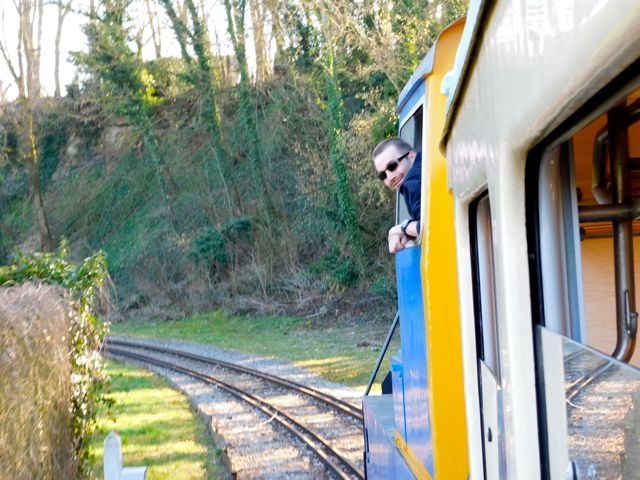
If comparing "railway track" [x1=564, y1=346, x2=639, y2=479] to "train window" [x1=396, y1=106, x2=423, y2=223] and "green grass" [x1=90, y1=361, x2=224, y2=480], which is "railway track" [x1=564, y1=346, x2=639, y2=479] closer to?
"train window" [x1=396, y1=106, x2=423, y2=223]

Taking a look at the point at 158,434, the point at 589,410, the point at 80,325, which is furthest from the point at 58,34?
the point at 589,410

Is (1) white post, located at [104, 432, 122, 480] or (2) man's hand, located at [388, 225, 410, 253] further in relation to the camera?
(1) white post, located at [104, 432, 122, 480]

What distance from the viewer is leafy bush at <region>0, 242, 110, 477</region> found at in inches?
305

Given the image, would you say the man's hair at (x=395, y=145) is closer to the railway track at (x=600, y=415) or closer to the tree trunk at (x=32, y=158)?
the railway track at (x=600, y=415)

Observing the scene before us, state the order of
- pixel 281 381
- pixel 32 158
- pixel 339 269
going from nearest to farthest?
1. pixel 281 381
2. pixel 339 269
3. pixel 32 158

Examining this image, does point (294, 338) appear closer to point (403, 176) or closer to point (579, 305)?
point (403, 176)

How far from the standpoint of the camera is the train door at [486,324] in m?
2.60

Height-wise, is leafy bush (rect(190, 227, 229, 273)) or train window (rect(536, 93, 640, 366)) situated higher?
train window (rect(536, 93, 640, 366))

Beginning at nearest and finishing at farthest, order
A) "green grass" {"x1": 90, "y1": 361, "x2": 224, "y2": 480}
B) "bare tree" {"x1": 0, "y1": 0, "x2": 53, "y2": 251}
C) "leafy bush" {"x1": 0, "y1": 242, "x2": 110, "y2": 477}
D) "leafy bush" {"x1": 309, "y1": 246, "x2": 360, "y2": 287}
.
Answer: "leafy bush" {"x1": 0, "y1": 242, "x2": 110, "y2": 477} → "green grass" {"x1": 90, "y1": 361, "x2": 224, "y2": 480} → "leafy bush" {"x1": 309, "y1": 246, "x2": 360, "y2": 287} → "bare tree" {"x1": 0, "y1": 0, "x2": 53, "y2": 251}

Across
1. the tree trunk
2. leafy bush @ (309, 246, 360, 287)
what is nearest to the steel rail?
leafy bush @ (309, 246, 360, 287)

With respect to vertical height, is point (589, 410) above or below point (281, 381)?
above

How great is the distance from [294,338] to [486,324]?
70.7 ft

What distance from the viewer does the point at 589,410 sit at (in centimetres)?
164

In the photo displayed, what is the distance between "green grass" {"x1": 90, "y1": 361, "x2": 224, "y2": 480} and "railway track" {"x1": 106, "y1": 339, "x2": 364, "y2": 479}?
496mm
